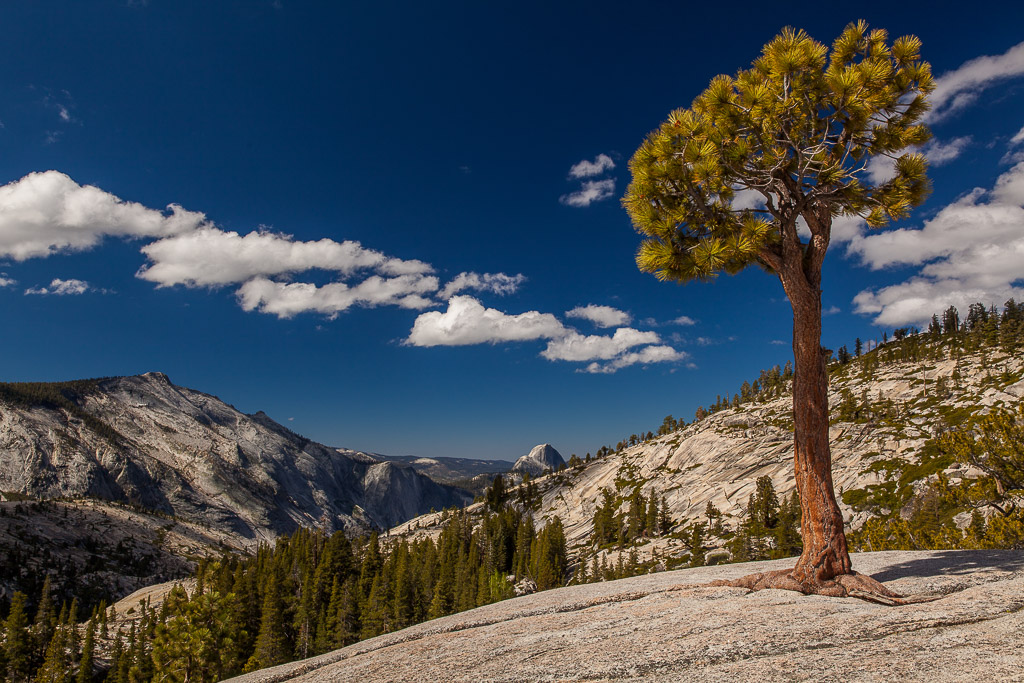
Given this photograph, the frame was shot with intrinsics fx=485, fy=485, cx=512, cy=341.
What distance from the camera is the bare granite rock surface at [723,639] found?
6.86 meters

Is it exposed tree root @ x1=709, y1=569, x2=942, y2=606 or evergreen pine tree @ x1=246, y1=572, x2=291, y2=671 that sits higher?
exposed tree root @ x1=709, y1=569, x2=942, y2=606

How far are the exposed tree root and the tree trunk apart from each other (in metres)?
0.15

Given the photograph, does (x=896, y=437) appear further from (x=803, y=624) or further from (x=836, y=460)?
(x=803, y=624)

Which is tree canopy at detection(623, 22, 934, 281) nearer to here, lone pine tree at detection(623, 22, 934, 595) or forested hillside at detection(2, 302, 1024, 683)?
lone pine tree at detection(623, 22, 934, 595)

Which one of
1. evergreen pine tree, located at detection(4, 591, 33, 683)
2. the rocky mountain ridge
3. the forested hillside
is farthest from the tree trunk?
evergreen pine tree, located at detection(4, 591, 33, 683)

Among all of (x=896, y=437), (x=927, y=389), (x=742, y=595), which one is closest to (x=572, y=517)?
(x=896, y=437)

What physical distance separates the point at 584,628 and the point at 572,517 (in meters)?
190

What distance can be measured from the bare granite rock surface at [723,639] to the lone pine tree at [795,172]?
285 cm

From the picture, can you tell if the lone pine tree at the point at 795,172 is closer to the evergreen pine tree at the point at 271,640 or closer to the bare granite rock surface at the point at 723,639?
the bare granite rock surface at the point at 723,639

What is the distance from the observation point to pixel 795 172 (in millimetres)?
13648

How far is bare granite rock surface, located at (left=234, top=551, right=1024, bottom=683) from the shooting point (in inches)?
270

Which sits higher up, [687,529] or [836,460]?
[836,460]

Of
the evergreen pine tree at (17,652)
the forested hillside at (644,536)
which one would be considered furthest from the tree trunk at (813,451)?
the evergreen pine tree at (17,652)

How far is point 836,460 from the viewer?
453 feet
